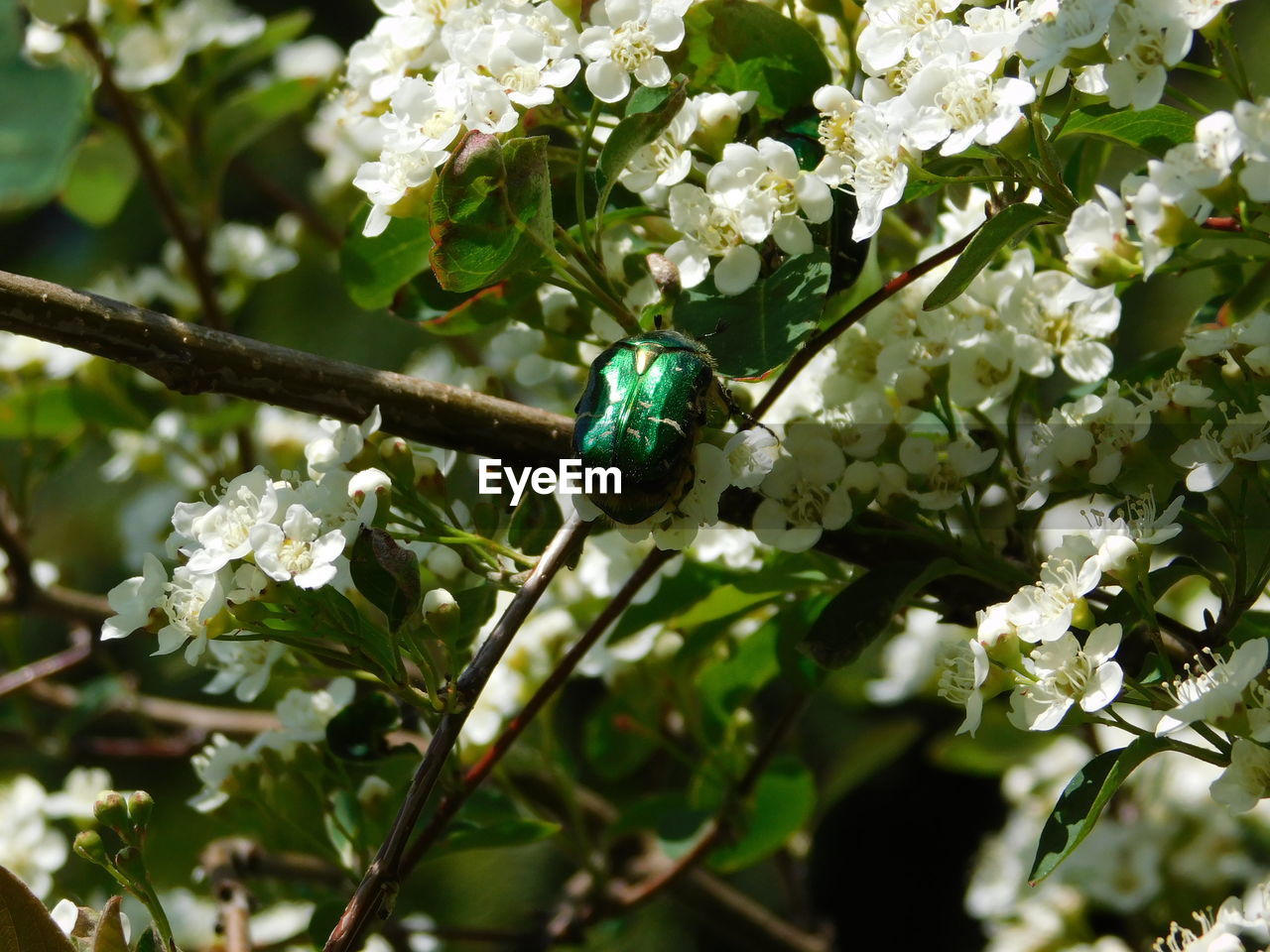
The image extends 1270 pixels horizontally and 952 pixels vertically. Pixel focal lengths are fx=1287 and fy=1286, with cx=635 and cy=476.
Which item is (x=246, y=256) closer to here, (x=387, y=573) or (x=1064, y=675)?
(x=387, y=573)

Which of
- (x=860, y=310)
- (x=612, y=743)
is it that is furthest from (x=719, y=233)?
(x=612, y=743)

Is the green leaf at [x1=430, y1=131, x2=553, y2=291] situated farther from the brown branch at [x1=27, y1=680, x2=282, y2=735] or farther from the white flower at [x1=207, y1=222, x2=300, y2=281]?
the white flower at [x1=207, y1=222, x2=300, y2=281]

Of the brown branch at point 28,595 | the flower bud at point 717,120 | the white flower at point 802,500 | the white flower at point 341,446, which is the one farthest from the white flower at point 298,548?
the brown branch at point 28,595

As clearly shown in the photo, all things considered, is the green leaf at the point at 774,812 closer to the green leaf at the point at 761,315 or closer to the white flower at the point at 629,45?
the green leaf at the point at 761,315

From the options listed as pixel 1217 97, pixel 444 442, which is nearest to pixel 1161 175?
pixel 444 442

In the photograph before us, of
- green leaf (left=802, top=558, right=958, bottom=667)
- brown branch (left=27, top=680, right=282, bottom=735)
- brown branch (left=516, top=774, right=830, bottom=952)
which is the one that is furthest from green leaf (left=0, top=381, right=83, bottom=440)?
green leaf (left=802, top=558, right=958, bottom=667)

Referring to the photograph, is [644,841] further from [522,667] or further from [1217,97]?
[1217,97]
